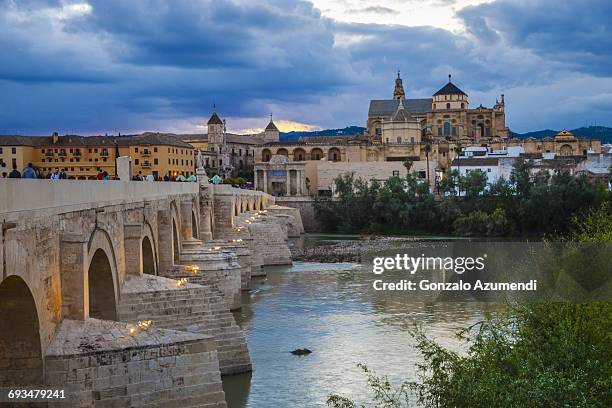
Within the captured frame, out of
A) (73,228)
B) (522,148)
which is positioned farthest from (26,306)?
(522,148)

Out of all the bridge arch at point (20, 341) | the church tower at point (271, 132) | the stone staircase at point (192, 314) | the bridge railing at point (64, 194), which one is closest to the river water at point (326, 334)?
the stone staircase at point (192, 314)

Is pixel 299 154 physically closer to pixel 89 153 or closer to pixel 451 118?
pixel 451 118

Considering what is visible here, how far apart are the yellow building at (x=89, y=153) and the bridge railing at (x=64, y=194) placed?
23682mm

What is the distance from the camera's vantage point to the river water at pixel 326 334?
53.6 ft

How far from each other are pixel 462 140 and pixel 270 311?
70.2m

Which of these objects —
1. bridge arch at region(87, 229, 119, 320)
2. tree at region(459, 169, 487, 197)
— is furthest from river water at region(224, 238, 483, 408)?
tree at region(459, 169, 487, 197)

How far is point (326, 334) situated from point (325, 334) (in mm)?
30

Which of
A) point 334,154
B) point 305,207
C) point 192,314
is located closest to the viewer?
point 192,314

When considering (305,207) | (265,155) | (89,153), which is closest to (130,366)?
(89,153)

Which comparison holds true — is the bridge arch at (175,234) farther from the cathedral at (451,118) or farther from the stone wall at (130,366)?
the cathedral at (451,118)

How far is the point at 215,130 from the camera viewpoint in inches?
3912

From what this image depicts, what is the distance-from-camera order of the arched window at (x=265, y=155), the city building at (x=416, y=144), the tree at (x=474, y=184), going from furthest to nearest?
1. the arched window at (x=265, y=155)
2. the city building at (x=416, y=144)
3. the tree at (x=474, y=184)

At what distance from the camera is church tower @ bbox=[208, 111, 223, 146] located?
324ft

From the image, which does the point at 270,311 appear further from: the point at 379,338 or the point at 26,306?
the point at 26,306
